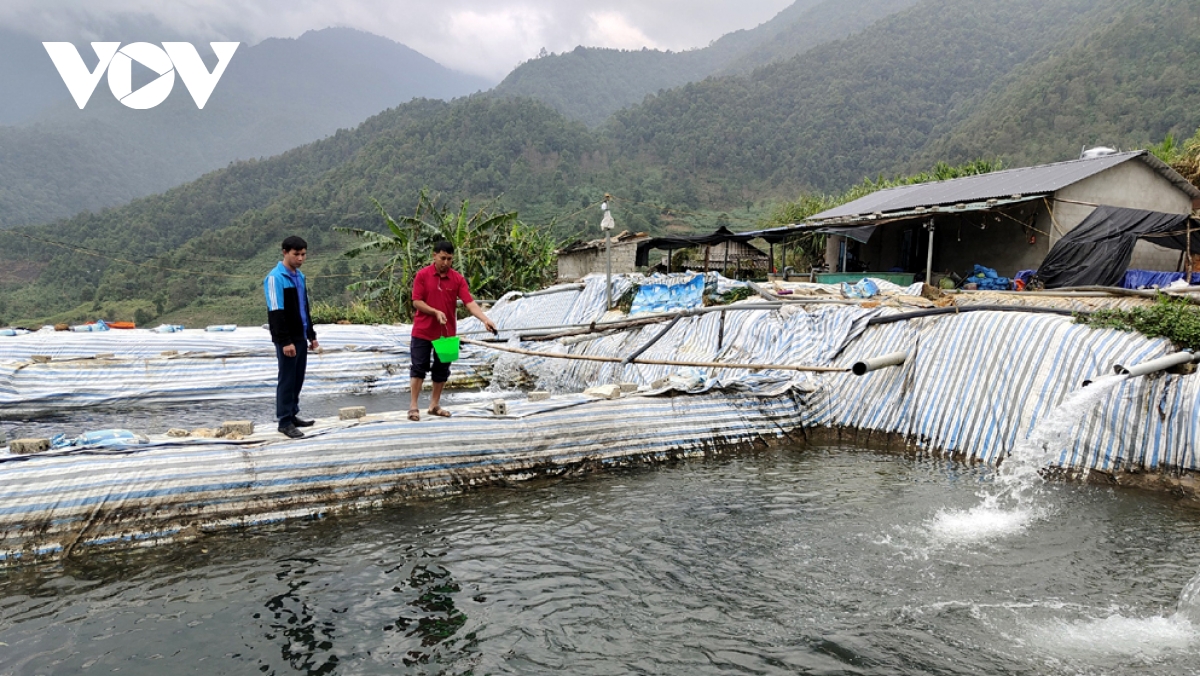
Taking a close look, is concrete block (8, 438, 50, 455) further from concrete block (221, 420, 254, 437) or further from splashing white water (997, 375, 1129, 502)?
splashing white water (997, 375, 1129, 502)

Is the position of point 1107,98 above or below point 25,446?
above

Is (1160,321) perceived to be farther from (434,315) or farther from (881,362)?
(434,315)

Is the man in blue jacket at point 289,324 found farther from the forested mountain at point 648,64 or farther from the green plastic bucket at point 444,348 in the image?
the forested mountain at point 648,64

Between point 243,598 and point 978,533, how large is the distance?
17.6 ft

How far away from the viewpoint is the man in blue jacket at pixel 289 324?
18.4 feet

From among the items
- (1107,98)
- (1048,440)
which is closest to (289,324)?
(1048,440)

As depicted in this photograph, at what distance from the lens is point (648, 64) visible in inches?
5320

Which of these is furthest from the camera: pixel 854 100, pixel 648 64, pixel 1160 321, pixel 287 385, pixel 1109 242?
pixel 648 64

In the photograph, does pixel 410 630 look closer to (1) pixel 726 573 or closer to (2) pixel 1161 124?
(1) pixel 726 573

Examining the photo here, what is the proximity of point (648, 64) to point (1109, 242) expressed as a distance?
133440mm

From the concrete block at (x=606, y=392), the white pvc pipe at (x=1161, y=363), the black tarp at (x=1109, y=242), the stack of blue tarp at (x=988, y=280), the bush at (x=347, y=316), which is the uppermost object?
the black tarp at (x=1109, y=242)

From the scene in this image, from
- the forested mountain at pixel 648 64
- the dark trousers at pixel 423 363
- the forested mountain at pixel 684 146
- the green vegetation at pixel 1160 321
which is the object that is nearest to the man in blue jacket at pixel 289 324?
the dark trousers at pixel 423 363

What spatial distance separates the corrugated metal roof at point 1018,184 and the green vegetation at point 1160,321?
916cm

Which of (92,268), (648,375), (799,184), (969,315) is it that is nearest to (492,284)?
(648,375)
